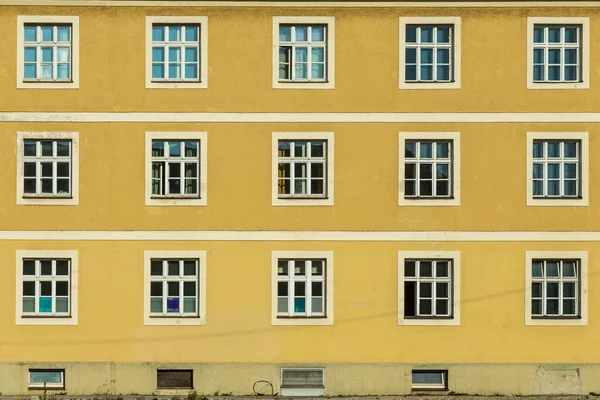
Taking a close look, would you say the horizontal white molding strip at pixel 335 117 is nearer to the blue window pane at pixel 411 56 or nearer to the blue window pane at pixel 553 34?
the blue window pane at pixel 411 56

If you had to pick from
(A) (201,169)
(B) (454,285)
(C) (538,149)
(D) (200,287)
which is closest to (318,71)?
(A) (201,169)

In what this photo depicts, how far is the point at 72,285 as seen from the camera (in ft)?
70.6

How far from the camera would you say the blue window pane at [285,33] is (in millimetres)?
21797

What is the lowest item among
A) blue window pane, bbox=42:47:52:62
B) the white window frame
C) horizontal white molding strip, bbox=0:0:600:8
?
the white window frame

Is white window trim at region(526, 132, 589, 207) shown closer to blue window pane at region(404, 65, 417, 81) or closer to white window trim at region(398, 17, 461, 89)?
white window trim at region(398, 17, 461, 89)

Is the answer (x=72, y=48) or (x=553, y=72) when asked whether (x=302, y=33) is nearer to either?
(x=72, y=48)

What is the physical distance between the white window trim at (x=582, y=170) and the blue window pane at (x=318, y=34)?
469 cm

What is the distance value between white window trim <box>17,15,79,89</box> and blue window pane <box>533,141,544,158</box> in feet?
31.2

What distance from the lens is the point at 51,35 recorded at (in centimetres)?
2172

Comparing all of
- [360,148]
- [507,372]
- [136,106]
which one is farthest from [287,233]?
[507,372]

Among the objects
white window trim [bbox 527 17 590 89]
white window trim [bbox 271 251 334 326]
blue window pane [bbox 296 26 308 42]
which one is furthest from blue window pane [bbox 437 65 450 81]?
white window trim [bbox 271 251 334 326]

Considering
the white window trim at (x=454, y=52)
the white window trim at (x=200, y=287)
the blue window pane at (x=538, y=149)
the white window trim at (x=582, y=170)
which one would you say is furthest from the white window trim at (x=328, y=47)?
the blue window pane at (x=538, y=149)

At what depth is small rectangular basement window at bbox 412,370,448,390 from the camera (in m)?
21.8

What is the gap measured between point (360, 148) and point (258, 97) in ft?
7.67
